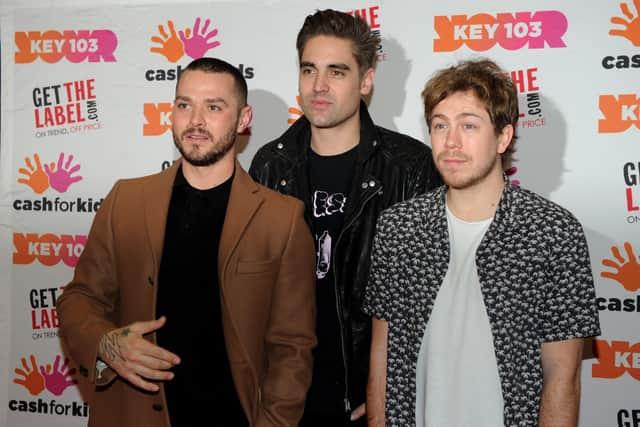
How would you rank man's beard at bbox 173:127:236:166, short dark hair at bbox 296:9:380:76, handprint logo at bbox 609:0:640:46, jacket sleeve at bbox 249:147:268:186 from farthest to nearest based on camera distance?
handprint logo at bbox 609:0:640:46, jacket sleeve at bbox 249:147:268:186, short dark hair at bbox 296:9:380:76, man's beard at bbox 173:127:236:166

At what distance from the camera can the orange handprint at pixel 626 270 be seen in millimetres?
2748

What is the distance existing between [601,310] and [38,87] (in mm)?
3124

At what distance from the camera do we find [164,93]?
315cm

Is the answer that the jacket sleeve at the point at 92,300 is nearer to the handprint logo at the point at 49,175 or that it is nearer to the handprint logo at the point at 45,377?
the handprint logo at the point at 49,175

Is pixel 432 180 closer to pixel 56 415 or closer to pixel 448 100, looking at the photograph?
pixel 448 100

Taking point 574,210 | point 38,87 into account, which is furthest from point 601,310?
point 38,87

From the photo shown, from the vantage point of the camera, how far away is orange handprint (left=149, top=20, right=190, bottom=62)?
123 inches

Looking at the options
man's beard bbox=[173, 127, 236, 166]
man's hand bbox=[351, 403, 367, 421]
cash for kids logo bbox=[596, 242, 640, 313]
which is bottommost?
man's hand bbox=[351, 403, 367, 421]

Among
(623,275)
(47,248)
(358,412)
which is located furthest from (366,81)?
(47,248)

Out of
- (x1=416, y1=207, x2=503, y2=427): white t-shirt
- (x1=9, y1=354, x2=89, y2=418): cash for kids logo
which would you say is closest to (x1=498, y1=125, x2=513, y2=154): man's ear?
(x1=416, y1=207, x2=503, y2=427): white t-shirt

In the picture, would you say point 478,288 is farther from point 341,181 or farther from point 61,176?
point 61,176

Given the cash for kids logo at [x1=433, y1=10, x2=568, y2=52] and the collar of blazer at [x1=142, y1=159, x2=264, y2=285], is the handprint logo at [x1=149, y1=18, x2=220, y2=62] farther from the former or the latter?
the collar of blazer at [x1=142, y1=159, x2=264, y2=285]

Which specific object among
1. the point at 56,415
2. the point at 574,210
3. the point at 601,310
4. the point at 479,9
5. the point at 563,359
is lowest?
the point at 56,415

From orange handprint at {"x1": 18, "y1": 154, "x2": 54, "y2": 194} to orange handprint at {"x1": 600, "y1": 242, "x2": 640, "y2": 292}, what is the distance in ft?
9.51
